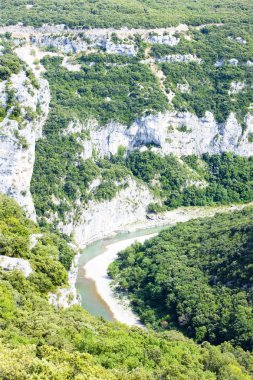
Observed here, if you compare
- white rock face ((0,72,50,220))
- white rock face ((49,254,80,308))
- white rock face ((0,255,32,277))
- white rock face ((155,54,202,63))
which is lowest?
white rock face ((49,254,80,308))

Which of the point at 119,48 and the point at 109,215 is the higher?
the point at 119,48

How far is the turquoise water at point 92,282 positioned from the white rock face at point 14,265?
770 inches

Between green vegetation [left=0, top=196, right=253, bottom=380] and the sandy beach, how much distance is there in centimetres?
1391

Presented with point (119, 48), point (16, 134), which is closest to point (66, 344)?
point (16, 134)

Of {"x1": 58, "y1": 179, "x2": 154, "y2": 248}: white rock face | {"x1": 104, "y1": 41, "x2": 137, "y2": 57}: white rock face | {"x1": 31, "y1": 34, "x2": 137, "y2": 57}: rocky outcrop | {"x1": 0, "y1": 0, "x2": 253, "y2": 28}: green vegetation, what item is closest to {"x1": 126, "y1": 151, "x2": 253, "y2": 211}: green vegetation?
{"x1": 58, "y1": 179, "x2": 154, "y2": 248}: white rock face

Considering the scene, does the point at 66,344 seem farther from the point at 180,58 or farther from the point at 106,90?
the point at 180,58

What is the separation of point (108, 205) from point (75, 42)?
42227 millimetres

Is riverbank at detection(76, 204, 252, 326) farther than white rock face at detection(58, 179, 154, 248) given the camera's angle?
No

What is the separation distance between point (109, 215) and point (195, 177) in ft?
87.8

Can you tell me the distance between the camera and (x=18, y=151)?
70.0m

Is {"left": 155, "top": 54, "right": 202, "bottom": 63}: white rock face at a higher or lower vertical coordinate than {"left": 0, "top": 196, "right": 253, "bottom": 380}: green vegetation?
higher

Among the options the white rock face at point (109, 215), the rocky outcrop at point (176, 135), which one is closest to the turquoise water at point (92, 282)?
the white rock face at point (109, 215)

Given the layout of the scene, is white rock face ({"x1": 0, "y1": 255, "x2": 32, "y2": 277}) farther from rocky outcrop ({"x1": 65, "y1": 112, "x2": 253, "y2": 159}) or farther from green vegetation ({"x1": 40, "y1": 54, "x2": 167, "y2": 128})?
green vegetation ({"x1": 40, "y1": 54, "x2": 167, "y2": 128})

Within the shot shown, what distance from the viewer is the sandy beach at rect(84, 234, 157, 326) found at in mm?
64688
